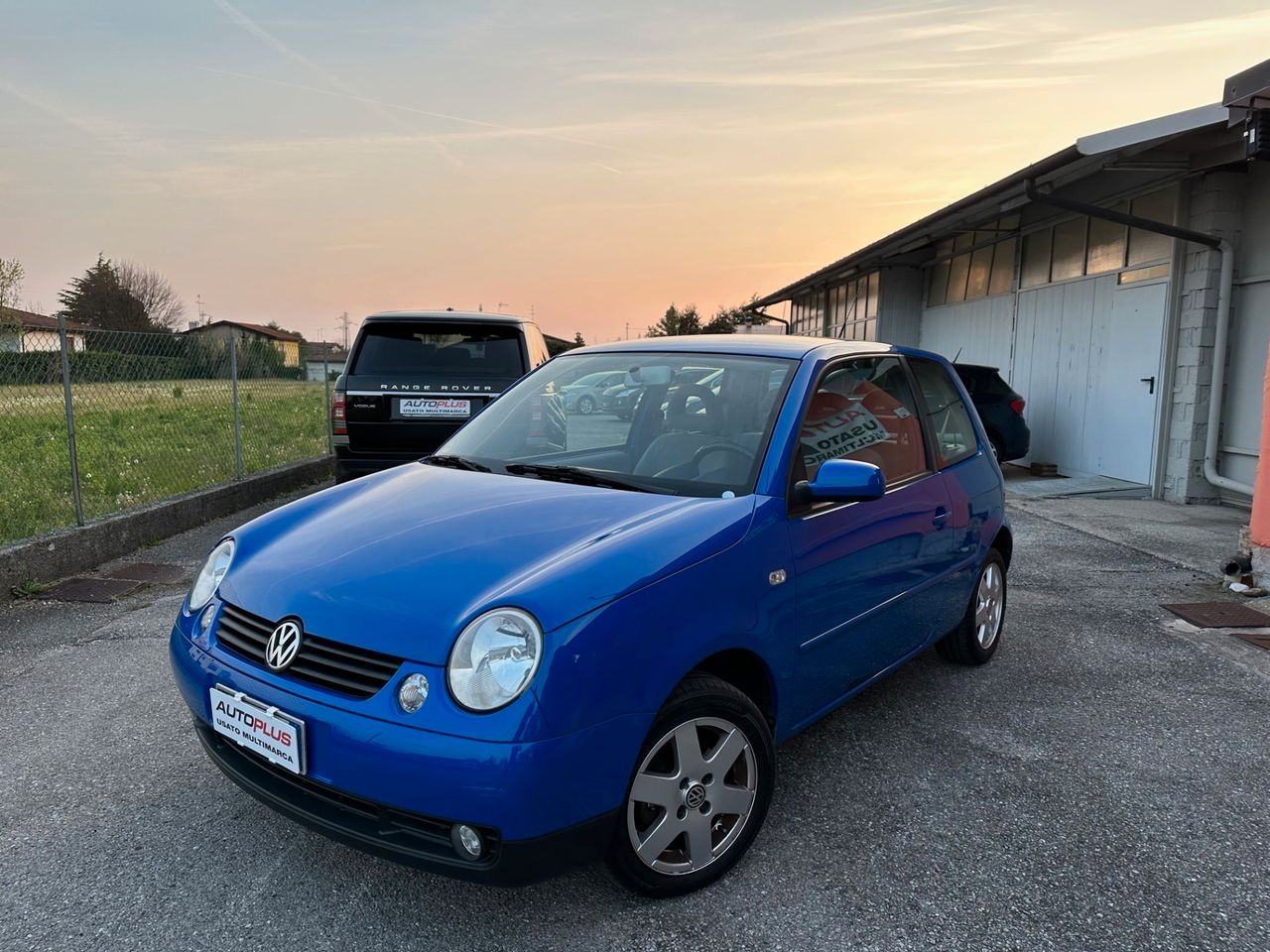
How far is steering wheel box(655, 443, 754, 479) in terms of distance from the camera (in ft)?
9.04

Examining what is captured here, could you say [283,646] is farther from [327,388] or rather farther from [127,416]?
[327,388]

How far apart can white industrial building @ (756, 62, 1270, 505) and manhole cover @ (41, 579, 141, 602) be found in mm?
8052

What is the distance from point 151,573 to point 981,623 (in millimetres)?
5282

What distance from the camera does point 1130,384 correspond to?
9.76 m

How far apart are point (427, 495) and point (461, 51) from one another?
9.15m

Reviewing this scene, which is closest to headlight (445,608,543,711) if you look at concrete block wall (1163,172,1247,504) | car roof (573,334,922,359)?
car roof (573,334,922,359)

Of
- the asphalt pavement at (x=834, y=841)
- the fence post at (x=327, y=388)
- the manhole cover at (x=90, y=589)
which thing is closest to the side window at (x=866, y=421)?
the asphalt pavement at (x=834, y=841)

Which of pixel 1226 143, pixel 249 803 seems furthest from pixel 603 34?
pixel 249 803

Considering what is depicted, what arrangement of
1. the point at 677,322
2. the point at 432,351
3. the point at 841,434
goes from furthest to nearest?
the point at 677,322, the point at 432,351, the point at 841,434

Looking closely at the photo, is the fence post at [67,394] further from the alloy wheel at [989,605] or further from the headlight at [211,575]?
the alloy wheel at [989,605]

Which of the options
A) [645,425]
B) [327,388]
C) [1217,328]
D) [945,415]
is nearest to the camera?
[645,425]

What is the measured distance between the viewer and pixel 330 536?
2.52 metres

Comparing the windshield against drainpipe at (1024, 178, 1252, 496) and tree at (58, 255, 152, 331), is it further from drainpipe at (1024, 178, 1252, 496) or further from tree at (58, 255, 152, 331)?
tree at (58, 255, 152, 331)

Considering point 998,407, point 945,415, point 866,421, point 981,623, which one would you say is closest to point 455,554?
point 866,421
